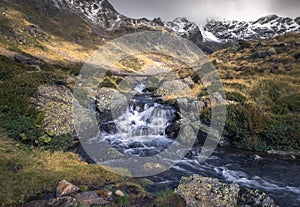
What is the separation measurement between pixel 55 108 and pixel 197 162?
9.50 meters

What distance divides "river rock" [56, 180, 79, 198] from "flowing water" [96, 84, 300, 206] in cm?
330

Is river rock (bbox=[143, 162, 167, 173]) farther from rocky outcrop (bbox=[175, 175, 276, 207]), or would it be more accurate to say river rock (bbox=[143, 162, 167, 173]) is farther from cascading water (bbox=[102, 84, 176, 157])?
rocky outcrop (bbox=[175, 175, 276, 207])

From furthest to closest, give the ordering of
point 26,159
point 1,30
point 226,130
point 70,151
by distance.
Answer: point 1,30 < point 226,130 < point 70,151 < point 26,159

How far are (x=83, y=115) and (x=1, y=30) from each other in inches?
1623

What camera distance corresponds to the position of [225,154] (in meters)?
15.7

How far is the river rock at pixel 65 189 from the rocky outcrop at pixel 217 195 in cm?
368

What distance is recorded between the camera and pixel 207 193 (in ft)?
Result: 27.1

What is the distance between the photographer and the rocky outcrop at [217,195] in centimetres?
786

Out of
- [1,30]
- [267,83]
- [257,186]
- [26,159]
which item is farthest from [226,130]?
[1,30]

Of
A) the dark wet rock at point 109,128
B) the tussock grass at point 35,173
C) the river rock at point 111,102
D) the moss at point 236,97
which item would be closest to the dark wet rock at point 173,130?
the dark wet rock at point 109,128

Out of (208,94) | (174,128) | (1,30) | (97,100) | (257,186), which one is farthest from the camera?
(1,30)

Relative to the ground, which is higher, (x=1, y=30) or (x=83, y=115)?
(x=1, y=30)

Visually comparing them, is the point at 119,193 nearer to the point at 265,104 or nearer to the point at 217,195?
the point at 217,195

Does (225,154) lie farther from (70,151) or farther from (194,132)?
(70,151)
